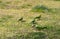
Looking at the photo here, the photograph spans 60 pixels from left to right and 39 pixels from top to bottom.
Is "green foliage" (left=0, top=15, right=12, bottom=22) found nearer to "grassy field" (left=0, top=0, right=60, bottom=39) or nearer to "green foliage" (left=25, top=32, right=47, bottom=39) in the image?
"grassy field" (left=0, top=0, right=60, bottom=39)

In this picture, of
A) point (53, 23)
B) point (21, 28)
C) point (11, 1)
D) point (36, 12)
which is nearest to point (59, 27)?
point (53, 23)

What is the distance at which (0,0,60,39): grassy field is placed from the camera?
7711 millimetres

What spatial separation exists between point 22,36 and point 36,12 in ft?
12.3

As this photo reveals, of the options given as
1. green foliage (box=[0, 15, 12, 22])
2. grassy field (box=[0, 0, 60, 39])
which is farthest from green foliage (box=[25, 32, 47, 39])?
green foliage (box=[0, 15, 12, 22])

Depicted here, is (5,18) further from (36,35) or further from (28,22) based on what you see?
(36,35)

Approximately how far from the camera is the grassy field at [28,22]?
7.71 metres

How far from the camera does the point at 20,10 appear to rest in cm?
1148

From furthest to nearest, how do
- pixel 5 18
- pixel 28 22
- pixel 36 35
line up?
pixel 5 18, pixel 28 22, pixel 36 35

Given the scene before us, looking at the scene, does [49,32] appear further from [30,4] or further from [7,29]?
[30,4]

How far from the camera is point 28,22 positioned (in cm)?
912

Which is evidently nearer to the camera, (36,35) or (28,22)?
(36,35)

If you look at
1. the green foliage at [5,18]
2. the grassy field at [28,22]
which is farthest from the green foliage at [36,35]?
the green foliage at [5,18]

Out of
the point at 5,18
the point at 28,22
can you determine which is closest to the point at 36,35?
the point at 28,22

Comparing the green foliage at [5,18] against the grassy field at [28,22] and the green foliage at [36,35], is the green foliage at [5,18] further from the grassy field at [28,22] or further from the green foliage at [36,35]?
the green foliage at [36,35]
